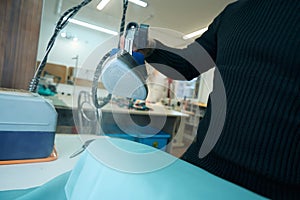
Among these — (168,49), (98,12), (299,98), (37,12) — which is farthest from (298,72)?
(98,12)

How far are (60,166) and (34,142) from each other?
10cm

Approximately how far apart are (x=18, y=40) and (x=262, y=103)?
831mm

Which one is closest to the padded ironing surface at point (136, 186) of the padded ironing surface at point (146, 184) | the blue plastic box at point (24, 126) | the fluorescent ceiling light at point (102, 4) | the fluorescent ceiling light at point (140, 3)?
the padded ironing surface at point (146, 184)

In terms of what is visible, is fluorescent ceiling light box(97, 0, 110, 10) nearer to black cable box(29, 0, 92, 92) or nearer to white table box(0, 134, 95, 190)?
black cable box(29, 0, 92, 92)

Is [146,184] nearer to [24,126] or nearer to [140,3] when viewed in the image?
[24,126]

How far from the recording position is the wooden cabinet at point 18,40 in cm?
65

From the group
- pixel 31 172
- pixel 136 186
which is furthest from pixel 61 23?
pixel 136 186

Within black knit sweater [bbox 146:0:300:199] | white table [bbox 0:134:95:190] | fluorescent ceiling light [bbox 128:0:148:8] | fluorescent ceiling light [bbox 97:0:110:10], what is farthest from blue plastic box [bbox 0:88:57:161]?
fluorescent ceiling light [bbox 97:0:110:10]

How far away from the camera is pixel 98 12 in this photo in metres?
3.71

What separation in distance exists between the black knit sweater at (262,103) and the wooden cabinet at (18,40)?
0.70 metres

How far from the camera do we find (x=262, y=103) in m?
0.36

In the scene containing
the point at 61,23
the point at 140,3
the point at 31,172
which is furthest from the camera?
the point at 140,3

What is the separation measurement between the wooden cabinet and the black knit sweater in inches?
27.7

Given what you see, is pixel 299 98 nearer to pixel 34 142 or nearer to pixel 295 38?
pixel 295 38
